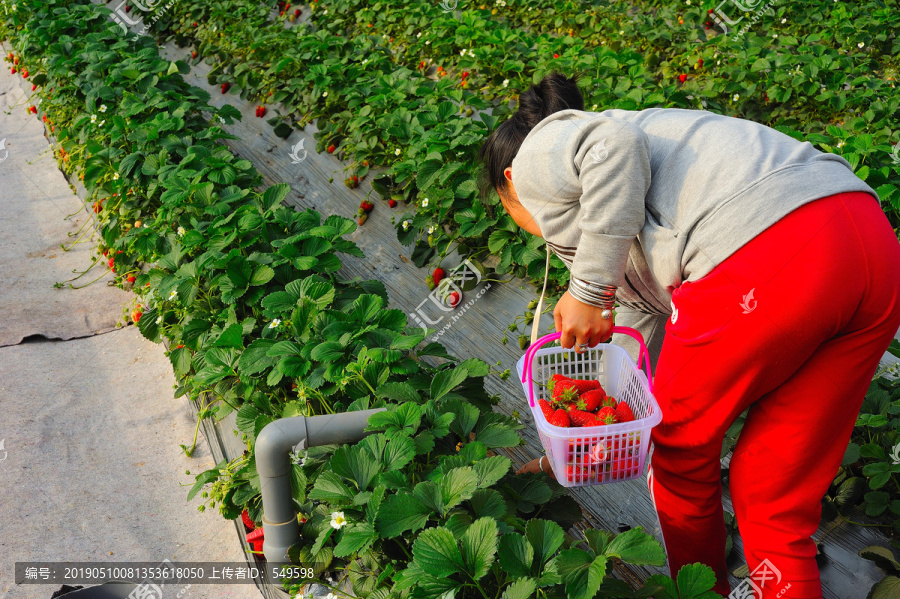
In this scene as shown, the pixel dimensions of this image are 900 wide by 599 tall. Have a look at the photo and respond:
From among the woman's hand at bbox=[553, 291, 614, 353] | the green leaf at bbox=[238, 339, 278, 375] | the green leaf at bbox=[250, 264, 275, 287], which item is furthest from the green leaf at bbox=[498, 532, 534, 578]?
the green leaf at bbox=[250, 264, 275, 287]

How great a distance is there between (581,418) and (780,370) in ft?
1.41

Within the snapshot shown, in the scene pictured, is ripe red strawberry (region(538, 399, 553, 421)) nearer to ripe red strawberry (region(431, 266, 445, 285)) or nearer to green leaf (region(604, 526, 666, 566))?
green leaf (region(604, 526, 666, 566))

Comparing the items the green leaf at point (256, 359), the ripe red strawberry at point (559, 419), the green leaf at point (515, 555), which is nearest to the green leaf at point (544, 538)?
the green leaf at point (515, 555)

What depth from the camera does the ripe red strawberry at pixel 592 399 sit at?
1601 mm

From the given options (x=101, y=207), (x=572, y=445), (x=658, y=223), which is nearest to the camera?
(x=658, y=223)

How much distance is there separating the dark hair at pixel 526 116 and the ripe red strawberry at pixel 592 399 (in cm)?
53

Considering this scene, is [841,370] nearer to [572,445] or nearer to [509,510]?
[572,445]

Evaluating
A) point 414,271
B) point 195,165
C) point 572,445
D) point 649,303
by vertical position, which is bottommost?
point 414,271

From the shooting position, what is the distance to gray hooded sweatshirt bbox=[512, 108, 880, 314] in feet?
4.26

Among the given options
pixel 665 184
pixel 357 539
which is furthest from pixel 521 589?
pixel 665 184

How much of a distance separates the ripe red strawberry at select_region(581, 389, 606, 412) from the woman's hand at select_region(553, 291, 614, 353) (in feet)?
0.44

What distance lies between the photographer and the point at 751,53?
13.2 ft

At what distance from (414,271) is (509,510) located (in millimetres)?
1769

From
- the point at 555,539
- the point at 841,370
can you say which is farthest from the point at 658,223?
the point at 555,539
